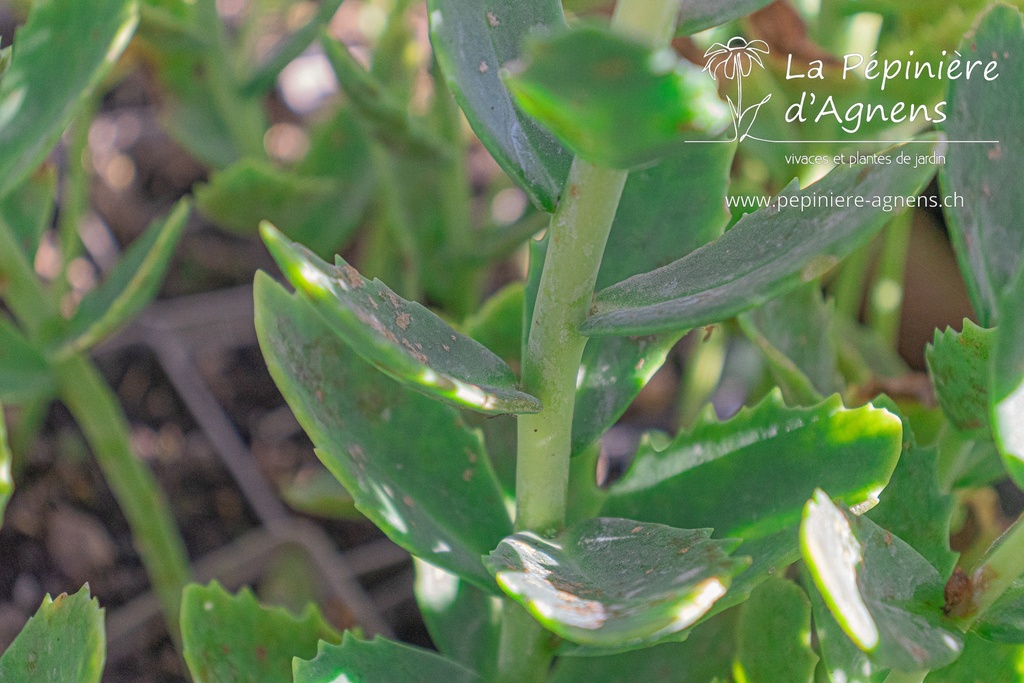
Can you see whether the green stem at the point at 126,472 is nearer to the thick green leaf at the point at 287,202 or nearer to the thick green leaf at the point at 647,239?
the thick green leaf at the point at 287,202

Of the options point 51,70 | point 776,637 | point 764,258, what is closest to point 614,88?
point 764,258

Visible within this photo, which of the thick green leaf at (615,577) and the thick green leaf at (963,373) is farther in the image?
the thick green leaf at (963,373)

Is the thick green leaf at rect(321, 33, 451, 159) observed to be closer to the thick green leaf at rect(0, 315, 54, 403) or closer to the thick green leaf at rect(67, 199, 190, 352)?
the thick green leaf at rect(67, 199, 190, 352)

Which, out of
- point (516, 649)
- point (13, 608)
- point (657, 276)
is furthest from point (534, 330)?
point (13, 608)

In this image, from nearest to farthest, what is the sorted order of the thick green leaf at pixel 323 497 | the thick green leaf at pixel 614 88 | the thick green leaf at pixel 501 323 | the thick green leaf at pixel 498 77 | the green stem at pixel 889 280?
the thick green leaf at pixel 614 88 < the thick green leaf at pixel 498 77 < the thick green leaf at pixel 501 323 < the thick green leaf at pixel 323 497 < the green stem at pixel 889 280

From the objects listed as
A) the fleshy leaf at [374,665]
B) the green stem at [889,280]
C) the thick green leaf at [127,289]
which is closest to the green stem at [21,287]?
the thick green leaf at [127,289]

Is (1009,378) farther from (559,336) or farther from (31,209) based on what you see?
(31,209)
